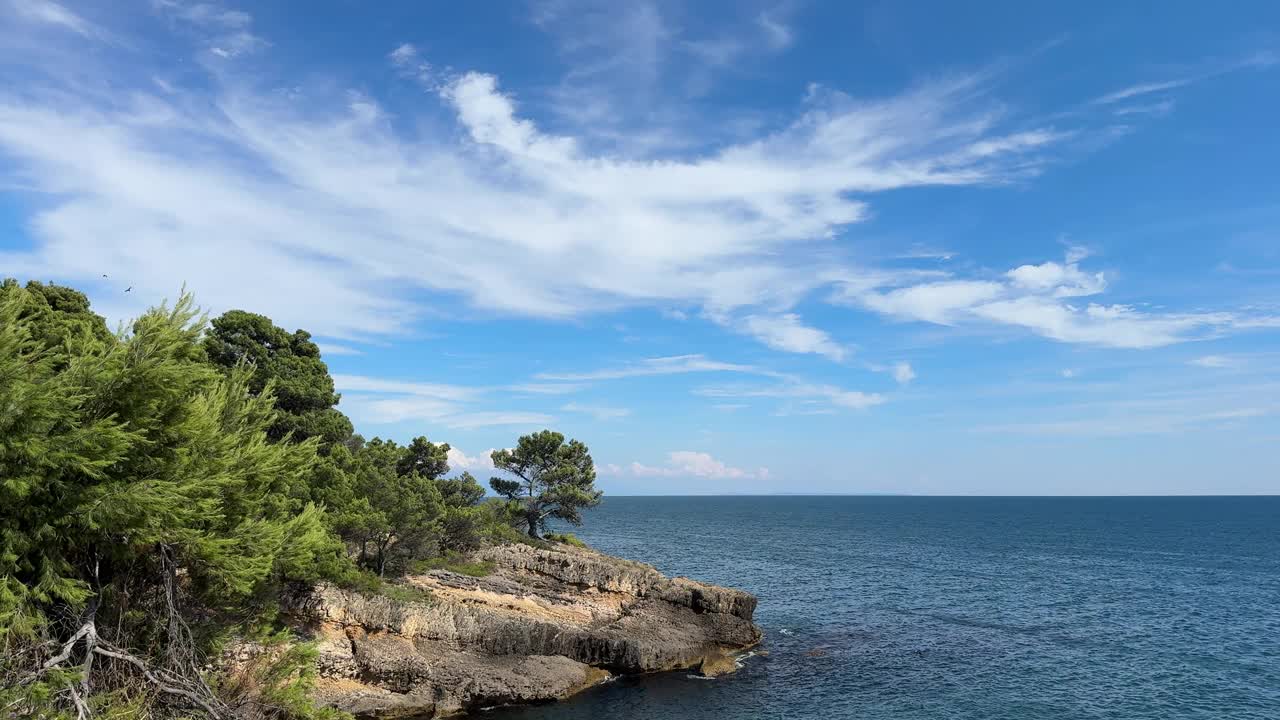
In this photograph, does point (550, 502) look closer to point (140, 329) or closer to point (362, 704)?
point (362, 704)

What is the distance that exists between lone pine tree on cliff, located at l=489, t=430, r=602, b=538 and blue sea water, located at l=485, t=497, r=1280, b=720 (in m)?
18.9

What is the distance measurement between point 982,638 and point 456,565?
4081cm

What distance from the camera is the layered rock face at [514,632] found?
3794 centimetres

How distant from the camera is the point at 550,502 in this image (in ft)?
259

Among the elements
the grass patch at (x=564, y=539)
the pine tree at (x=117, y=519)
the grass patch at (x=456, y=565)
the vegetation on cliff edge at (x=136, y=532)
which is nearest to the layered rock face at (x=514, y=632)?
the grass patch at (x=456, y=565)

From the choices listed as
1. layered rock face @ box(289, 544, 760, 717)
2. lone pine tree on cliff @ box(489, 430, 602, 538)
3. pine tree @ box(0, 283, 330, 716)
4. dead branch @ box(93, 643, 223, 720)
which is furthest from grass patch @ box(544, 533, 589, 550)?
dead branch @ box(93, 643, 223, 720)

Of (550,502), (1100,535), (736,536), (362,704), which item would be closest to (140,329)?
(362,704)

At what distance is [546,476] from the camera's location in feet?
262

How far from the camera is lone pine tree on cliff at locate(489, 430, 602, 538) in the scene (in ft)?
259

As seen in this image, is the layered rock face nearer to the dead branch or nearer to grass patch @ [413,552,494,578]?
grass patch @ [413,552,494,578]

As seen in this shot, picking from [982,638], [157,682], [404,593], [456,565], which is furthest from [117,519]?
[982,638]

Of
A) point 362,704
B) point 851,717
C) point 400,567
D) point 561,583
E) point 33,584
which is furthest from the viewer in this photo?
point 561,583

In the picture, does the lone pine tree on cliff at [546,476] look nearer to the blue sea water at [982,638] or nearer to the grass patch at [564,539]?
the grass patch at [564,539]

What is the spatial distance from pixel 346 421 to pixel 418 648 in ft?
60.1
